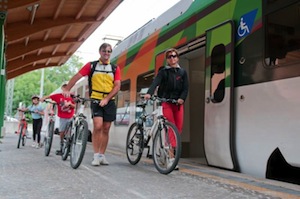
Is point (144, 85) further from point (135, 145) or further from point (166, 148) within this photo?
point (166, 148)

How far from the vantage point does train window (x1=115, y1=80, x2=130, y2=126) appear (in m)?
8.47

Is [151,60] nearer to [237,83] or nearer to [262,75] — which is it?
[237,83]

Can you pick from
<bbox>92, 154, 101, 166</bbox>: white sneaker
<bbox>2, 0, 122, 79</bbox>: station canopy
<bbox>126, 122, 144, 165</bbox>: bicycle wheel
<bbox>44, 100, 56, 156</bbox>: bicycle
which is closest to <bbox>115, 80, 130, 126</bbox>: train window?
<bbox>44, 100, 56, 156</bbox>: bicycle

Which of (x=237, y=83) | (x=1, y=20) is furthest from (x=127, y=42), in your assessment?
(x=237, y=83)

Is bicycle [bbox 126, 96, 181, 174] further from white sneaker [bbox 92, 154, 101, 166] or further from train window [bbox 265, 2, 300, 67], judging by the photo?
train window [bbox 265, 2, 300, 67]

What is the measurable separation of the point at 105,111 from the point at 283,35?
2.61 metres

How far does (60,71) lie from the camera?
5959 cm

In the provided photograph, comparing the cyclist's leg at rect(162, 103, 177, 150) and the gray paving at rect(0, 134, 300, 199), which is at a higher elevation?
the cyclist's leg at rect(162, 103, 177, 150)

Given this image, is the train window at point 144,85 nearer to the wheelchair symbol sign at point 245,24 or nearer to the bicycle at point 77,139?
the bicycle at point 77,139

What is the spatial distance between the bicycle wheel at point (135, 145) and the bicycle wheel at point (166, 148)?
60 centimetres

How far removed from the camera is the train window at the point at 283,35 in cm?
363

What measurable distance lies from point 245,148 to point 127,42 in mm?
5539

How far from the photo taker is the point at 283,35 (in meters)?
3.82

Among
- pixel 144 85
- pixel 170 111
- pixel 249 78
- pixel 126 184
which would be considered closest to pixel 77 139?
pixel 170 111
